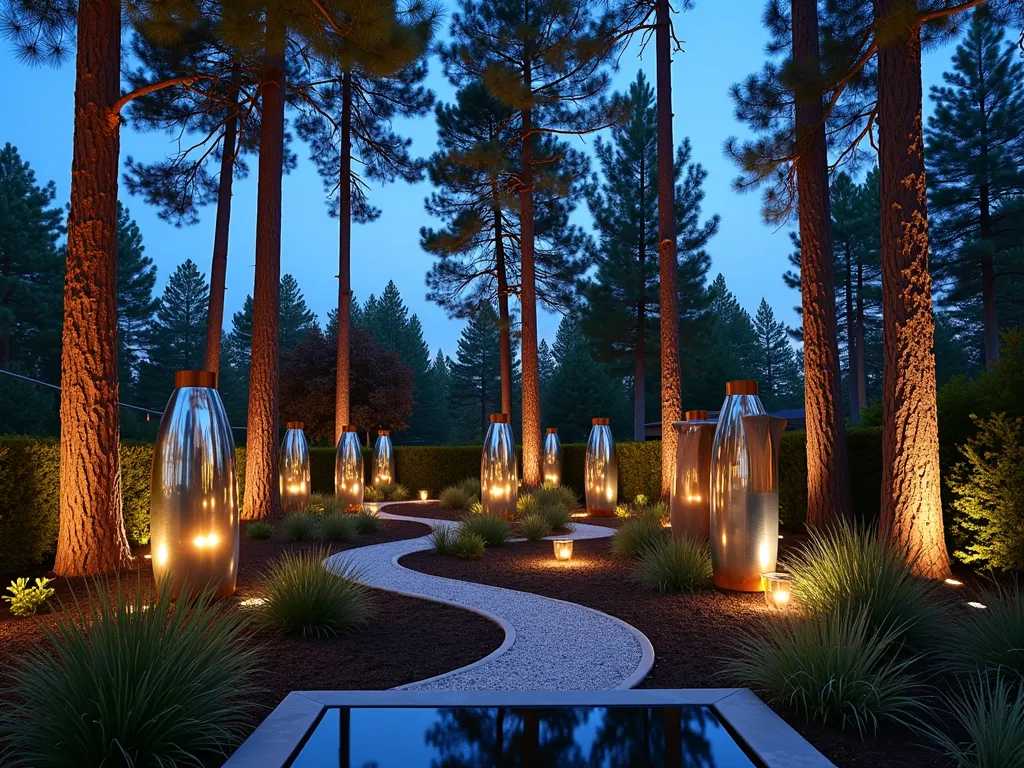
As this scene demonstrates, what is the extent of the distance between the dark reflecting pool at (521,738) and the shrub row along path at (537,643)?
50 cm

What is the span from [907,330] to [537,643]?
456 centimetres

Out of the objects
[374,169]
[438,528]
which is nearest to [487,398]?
[374,169]

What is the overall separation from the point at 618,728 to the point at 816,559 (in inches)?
97.4

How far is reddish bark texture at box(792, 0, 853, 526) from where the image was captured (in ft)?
25.6

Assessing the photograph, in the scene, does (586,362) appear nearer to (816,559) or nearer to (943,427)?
(943,427)

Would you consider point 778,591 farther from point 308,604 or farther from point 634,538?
point 308,604

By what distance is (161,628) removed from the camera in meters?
2.82

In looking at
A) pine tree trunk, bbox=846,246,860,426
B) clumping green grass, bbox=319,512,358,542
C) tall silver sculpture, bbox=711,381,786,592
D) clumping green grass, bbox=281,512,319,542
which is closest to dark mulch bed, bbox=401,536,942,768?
tall silver sculpture, bbox=711,381,786,592

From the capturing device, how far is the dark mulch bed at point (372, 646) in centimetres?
355

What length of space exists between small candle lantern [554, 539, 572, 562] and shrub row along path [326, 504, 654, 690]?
1.34 metres

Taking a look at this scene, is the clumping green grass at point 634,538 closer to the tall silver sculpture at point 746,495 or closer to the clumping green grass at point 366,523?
the tall silver sculpture at point 746,495

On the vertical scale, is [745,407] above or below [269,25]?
below

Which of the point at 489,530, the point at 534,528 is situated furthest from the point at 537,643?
the point at 534,528

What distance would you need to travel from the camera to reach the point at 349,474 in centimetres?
1380
